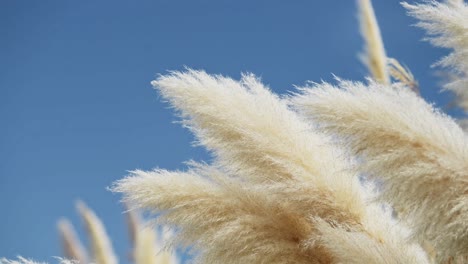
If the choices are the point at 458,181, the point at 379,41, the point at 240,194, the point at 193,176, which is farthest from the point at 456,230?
the point at 379,41

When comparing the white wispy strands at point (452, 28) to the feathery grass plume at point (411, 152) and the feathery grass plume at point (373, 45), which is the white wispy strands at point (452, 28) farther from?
the feathery grass plume at point (373, 45)

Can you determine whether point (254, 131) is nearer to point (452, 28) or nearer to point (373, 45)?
point (452, 28)

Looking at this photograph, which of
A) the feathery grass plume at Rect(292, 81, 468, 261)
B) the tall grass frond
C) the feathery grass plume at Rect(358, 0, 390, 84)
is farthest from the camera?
the feathery grass plume at Rect(358, 0, 390, 84)

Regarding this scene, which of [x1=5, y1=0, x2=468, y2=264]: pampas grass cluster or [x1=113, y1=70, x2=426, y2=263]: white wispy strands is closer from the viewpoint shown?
[x1=5, y1=0, x2=468, y2=264]: pampas grass cluster

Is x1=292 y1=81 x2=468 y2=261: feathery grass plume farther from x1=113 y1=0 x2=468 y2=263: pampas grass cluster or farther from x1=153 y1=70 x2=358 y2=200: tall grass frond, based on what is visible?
x1=153 y1=70 x2=358 y2=200: tall grass frond

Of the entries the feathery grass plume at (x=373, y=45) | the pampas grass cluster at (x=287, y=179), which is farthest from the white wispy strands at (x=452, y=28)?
the feathery grass plume at (x=373, y=45)

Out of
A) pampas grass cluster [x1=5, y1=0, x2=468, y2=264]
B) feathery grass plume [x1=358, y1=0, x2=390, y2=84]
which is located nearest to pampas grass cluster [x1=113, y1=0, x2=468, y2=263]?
pampas grass cluster [x1=5, y1=0, x2=468, y2=264]

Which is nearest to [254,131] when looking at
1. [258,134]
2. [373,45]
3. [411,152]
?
[258,134]

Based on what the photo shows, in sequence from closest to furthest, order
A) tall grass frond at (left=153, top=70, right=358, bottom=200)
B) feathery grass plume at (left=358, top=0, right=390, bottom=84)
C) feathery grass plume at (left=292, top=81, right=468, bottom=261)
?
feathery grass plume at (left=292, top=81, right=468, bottom=261)
tall grass frond at (left=153, top=70, right=358, bottom=200)
feathery grass plume at (left=358, top=0, right=390, bottom=84)
